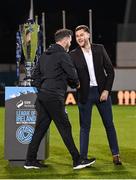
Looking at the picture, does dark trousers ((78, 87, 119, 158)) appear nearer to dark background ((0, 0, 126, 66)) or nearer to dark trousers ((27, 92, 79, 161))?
dark trousers ((27, 92, 79, 161))

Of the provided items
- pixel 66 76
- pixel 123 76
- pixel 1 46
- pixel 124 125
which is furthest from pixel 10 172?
pixel 1 46

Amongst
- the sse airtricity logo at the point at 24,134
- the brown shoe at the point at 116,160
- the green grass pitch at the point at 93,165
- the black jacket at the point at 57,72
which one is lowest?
the green grass pitch at the point at 93,165

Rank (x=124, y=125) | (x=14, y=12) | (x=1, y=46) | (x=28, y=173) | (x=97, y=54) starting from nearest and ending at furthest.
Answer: (x=28, y=173) < (x=97, y=54) < (x=124, y=125) < (x=1, y=46) < (x=14, y=12)

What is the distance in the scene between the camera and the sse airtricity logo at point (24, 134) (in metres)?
7.78

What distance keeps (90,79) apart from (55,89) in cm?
66

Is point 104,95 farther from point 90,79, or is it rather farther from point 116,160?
→ point 116,160

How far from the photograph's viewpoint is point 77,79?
7285 mm

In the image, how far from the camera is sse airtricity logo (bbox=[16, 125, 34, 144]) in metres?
7.78

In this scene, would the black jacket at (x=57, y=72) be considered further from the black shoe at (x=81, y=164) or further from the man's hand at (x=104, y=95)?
the black shoe at (x=81, y=164)

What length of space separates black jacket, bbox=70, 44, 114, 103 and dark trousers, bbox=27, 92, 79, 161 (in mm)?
503

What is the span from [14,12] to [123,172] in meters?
31.4

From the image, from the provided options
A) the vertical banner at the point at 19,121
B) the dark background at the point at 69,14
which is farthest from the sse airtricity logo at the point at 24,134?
the dark background at the point at 69,14

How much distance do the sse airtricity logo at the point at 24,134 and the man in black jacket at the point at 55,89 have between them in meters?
0.36

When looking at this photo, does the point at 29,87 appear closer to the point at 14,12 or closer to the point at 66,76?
the point at 66,76
